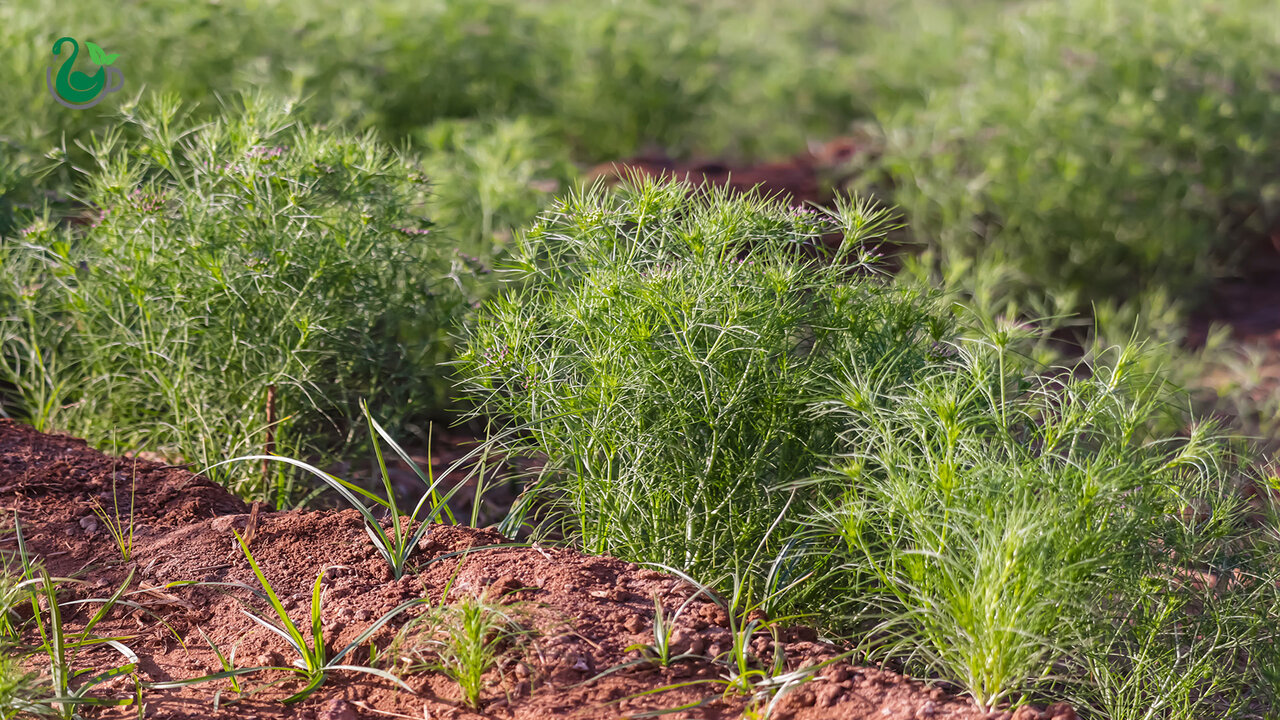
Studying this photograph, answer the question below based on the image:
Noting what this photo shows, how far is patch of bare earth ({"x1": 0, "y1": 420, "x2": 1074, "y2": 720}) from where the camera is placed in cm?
225

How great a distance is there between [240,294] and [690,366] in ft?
4.49

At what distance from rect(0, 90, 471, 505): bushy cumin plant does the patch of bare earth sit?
0.43m

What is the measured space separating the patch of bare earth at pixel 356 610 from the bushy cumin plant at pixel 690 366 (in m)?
0.20

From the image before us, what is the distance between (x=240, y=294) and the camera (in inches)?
127

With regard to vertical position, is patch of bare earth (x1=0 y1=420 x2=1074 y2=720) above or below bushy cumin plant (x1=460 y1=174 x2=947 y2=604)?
below

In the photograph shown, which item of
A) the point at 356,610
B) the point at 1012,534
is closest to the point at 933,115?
the point at 1012,534

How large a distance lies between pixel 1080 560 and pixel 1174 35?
16.7ft

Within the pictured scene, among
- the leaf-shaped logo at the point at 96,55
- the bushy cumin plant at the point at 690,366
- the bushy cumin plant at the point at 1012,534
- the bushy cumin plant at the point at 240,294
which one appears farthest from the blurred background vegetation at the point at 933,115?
the bushy cumin plant at the point at 1012,534

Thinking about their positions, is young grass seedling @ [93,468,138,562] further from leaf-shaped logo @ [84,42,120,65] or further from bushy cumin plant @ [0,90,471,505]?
leaf-shaped logo @ [84,42,120,65]

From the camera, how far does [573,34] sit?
706cm

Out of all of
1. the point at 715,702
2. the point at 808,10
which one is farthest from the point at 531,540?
the point at 808,10

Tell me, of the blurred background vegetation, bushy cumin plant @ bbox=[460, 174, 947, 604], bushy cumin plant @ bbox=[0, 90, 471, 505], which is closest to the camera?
bushy cumin plant @ bbox=[460, 174, 947, 604]

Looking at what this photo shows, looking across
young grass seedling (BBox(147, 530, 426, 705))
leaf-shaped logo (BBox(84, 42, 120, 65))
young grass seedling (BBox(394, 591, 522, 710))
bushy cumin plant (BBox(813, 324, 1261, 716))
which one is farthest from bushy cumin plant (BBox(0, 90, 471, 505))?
bushy cumin plant (BBox(813, 324, 1261, 716))

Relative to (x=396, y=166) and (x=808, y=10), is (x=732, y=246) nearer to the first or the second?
(x=396, y=166)
